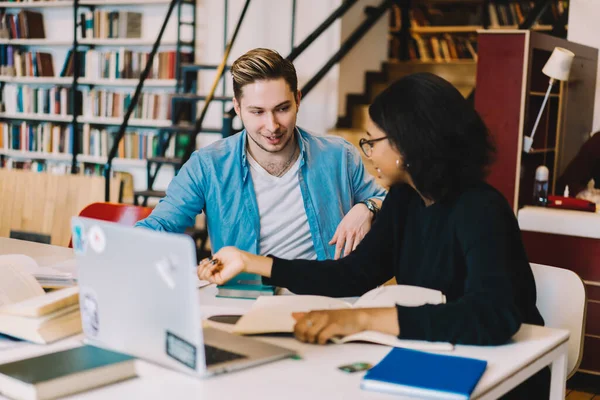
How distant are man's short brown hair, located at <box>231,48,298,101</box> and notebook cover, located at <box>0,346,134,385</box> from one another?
1111mm

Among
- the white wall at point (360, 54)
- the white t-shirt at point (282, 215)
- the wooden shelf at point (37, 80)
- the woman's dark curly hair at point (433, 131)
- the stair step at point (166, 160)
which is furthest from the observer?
the wooden shelf at point (37, 80)

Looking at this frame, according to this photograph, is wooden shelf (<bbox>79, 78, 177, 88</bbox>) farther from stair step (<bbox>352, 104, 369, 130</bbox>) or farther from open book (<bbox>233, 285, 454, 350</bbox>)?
open book (<bbox>233, 285, 454, 350</bbox>)

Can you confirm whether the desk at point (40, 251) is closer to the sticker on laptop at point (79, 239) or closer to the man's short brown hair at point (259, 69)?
the man's short brown hair at point (259, 69)

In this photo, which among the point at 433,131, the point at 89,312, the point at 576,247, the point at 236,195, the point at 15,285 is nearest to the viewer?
the point at 89,312

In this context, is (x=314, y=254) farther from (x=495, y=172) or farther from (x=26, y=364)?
(x=495, y=172)

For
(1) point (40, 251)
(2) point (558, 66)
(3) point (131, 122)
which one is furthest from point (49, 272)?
(3) point (131, 122)

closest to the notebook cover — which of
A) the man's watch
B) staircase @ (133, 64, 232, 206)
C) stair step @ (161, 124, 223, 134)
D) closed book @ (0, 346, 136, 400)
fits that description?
closed book @ (0, 346, 136, 400)

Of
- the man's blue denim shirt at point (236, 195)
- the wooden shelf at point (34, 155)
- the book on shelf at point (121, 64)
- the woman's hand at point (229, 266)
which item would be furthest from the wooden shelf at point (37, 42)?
the woman's hand at point (229, 266)

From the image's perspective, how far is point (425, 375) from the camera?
1254 millimetres

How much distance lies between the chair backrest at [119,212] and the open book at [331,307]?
98cm

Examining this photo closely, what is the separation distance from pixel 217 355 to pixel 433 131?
65 centimetres

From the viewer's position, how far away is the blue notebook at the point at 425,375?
47.1 inches

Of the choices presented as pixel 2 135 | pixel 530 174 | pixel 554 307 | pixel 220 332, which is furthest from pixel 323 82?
pixel 220 332

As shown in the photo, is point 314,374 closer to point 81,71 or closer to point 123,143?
point 123,143
